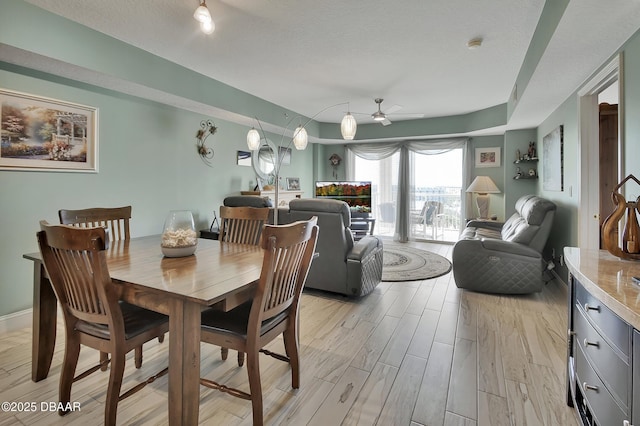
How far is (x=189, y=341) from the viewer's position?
128 cm

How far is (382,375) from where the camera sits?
196cm

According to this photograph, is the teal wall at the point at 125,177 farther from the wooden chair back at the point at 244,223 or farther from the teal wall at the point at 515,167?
the teal wall at the point at 515,167

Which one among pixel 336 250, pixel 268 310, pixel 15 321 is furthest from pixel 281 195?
pixel 268 310

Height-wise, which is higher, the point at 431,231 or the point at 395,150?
the point at 395,150

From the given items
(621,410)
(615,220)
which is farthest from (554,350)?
(621,410)

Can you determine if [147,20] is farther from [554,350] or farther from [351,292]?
[554,350]

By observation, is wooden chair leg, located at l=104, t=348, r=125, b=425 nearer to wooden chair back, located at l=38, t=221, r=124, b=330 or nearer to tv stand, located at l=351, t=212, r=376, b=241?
wooden chair back, located at l=38, t=221, r=124, b=330

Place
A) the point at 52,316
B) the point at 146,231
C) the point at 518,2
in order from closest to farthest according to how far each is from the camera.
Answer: the point at 52,316 → the point at 518,2 → the point at 146,231

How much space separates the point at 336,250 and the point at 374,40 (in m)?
1.96

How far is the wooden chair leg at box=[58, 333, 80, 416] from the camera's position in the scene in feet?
5.16

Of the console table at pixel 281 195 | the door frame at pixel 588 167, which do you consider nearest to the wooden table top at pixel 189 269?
the console table at pixel 281 195

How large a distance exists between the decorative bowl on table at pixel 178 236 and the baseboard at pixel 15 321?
6.35 ft

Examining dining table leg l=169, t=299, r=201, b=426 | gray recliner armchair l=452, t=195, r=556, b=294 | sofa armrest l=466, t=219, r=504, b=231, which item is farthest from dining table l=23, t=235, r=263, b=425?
sofa armrest l=466, t=219, r=504, b=231

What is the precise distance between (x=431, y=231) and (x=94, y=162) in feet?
19.4
